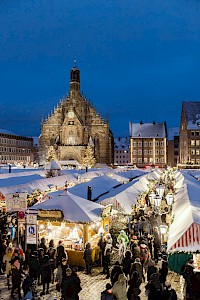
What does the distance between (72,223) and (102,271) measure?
1.96 metres

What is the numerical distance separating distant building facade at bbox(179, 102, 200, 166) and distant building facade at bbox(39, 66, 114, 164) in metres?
14.6

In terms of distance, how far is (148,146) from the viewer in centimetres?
8269

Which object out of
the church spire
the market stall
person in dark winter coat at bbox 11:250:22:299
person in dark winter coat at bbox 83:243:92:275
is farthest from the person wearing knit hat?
the church spire

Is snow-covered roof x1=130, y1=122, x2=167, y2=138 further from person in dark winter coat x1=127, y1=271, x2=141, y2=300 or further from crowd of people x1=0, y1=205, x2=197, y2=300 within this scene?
person in dark winter coat x1=127, y1=271, x2=141, y2=300

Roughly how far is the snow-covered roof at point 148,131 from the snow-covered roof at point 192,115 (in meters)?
9.04

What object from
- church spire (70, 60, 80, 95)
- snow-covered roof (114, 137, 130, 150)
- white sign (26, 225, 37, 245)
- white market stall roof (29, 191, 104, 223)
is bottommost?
white sign (26, 225, 37, 245)

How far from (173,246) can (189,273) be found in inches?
30.8

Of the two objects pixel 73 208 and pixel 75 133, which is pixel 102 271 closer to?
pixel 73 208

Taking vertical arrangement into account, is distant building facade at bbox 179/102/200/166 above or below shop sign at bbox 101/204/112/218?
above

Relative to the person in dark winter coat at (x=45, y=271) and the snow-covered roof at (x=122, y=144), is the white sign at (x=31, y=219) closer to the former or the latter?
the person in dark winter coat at (x=45, y=271)

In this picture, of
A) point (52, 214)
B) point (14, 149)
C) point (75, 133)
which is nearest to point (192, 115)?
point (75, 133)

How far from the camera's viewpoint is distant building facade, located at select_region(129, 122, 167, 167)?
8131cm

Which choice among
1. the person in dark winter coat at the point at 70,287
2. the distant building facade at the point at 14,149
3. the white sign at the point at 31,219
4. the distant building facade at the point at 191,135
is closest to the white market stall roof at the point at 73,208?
the white sign at the point at 31,219

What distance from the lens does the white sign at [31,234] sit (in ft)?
41.0
